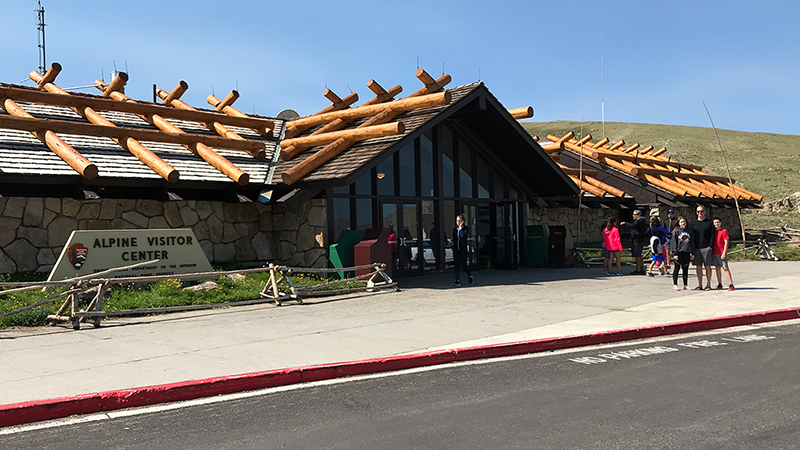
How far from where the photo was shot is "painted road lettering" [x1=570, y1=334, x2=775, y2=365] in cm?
795

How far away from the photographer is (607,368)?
7.42 metres

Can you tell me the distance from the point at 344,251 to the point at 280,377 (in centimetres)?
882

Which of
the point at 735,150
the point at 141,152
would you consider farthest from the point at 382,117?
the point at 735,150

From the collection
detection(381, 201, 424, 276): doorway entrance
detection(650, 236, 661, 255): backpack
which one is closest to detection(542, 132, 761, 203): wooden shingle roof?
detection(650, 236, 661, 255): backpack

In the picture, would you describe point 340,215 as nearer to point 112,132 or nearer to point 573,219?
point 112,132

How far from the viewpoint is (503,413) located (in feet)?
Result: 18.6

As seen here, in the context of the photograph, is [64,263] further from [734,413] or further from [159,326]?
[734,413]

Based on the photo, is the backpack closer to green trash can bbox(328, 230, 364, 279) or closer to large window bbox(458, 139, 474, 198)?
large window bbox(458, 139, 474, 198)

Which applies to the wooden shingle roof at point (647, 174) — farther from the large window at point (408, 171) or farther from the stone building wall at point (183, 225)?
the stone building wall at point (183, 225)

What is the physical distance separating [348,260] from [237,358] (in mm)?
8077

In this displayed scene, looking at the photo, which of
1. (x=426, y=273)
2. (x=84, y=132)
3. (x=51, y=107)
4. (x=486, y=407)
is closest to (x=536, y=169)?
(x=426, y=273)

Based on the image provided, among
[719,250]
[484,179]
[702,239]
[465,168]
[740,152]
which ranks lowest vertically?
[719,250]

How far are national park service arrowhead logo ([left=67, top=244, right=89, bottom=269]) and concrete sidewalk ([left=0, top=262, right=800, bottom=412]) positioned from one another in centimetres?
224

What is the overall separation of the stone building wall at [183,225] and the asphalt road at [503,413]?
9368 mm
